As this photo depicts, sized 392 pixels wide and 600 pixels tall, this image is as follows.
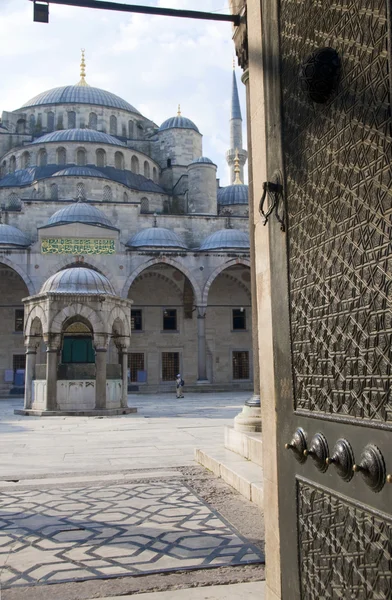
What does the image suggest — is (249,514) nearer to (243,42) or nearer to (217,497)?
(217,497)

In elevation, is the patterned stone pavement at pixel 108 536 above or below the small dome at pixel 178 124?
below

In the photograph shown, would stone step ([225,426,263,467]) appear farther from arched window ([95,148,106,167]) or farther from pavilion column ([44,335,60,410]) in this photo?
arched window ([95,148,106,167])

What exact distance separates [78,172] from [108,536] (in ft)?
90.8

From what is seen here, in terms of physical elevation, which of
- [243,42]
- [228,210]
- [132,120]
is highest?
[132,120]

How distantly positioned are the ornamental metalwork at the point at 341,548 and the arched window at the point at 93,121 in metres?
37.0

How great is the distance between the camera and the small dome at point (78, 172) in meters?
29.4

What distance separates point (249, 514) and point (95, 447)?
396 centimetres

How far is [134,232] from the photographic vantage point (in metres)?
28.9

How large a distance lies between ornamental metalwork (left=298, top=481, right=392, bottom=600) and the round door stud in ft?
0.28

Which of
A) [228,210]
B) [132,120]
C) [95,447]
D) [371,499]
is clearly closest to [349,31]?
[371,499]

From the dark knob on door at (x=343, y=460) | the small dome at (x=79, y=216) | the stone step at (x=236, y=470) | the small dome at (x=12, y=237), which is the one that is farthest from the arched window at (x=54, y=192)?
the dark knob on door at (x=343, y=460)

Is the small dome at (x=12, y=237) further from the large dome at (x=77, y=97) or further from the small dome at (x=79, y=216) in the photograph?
the large dome at (x=77, y=97)

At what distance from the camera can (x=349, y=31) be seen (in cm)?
163

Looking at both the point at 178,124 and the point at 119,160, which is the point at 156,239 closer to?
the point at 119,160
